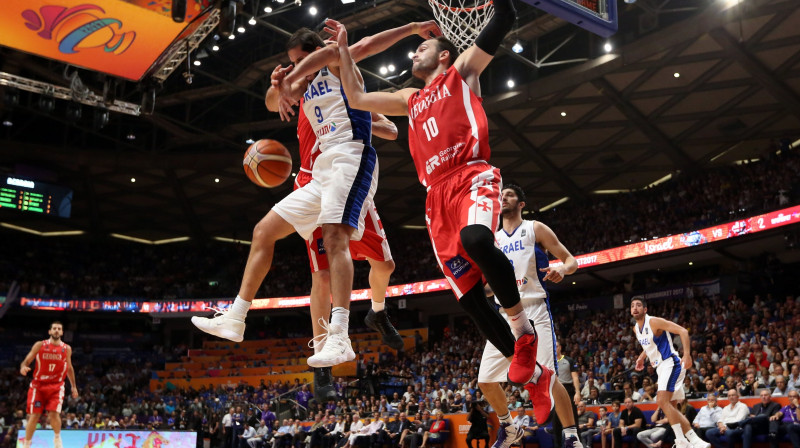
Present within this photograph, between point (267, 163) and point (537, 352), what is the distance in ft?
9.19

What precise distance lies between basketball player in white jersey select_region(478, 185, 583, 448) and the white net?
2.73 m

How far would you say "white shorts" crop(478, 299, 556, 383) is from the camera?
625 centimetres

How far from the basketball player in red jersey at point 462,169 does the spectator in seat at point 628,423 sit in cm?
888

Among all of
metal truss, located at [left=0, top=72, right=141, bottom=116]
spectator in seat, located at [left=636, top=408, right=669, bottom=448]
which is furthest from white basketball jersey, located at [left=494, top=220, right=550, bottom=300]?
metal truss, located at [left=0, top=72, right=141, bottom=116]

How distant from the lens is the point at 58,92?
71.2 ft

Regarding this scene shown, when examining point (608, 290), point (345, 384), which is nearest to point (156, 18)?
point (345, 384)

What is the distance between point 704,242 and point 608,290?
6826mm

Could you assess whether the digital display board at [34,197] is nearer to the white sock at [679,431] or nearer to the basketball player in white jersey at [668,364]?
the basketball player in white jersey at [668,364]

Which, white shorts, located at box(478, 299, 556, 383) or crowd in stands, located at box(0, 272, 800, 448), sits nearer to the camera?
white shorts, located at box(478, 299, 556, 383)

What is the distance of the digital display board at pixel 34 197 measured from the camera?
30.7 meters

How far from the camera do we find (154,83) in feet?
64.5

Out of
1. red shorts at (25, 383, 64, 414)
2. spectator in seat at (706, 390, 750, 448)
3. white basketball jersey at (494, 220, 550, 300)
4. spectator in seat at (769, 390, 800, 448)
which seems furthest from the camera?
red shorts at (25, 383, 64, 414)

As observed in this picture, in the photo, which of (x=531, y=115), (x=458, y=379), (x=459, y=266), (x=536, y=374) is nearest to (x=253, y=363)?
(x=458, y=379)

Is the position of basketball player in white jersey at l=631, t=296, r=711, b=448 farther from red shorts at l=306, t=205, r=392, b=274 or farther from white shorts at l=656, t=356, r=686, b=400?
red shorts at l=306, t=205, r=392, b=274
